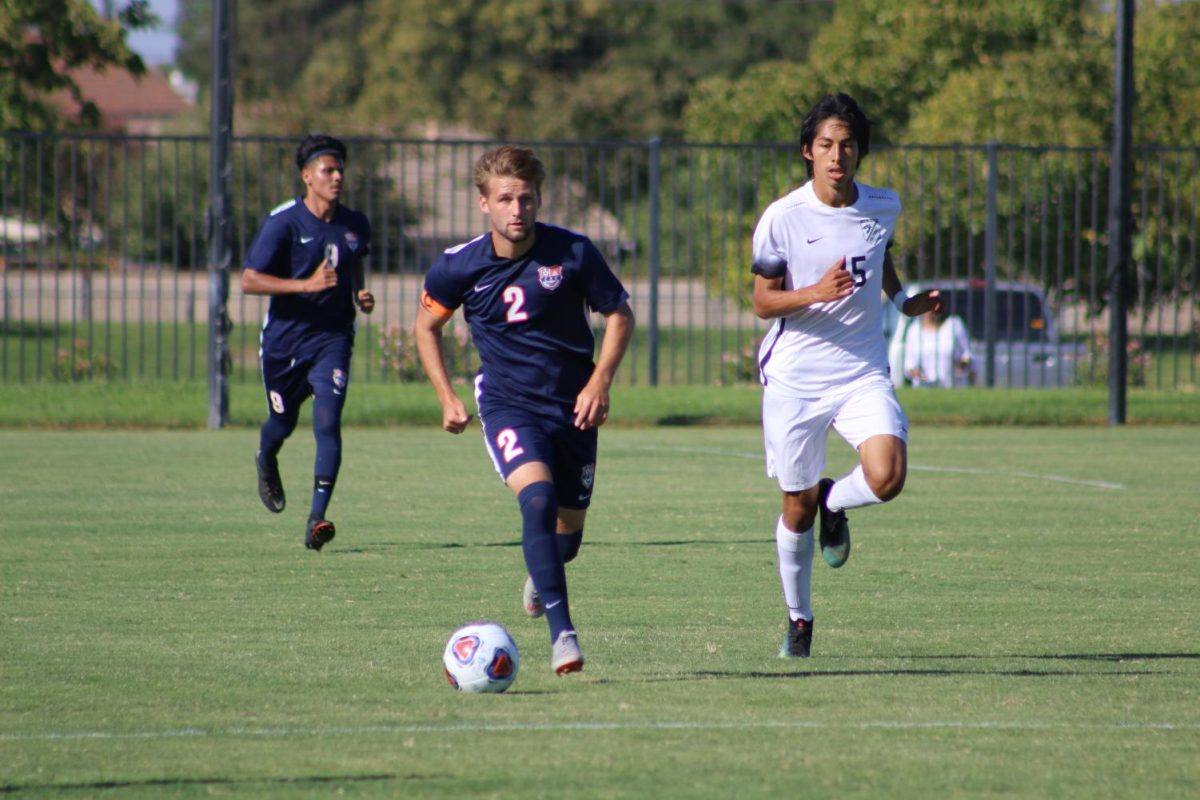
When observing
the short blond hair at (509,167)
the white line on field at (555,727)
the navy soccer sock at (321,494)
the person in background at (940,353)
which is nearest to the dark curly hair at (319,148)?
the navy soccer sock at (321,494)

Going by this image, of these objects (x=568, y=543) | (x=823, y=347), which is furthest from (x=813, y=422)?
(x=568, y=543)

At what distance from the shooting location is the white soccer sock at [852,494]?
7.10m

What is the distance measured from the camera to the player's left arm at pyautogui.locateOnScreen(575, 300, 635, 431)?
678 centimetres

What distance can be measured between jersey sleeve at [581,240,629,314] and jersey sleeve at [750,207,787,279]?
534 mm

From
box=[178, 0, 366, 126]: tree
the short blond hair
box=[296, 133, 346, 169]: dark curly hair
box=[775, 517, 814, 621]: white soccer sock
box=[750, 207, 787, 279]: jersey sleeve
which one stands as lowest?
box=[775, 517, 814, 621]: white soccer sock

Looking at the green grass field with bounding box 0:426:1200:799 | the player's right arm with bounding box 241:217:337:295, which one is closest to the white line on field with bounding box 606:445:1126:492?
the green grass field with bounding box 0:426:1200:799

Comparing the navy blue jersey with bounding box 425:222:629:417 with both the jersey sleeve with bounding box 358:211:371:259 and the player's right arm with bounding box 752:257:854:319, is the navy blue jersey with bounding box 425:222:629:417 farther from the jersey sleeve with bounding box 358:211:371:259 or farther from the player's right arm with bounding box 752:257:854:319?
the jersey sleeve with bounding box 358:211:371:259

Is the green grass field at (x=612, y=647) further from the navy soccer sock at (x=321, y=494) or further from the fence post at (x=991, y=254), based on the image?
the fence post at (x=991, y=254)

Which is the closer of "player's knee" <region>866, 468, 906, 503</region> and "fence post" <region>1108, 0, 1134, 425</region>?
"player's knee" <region>866, 468, 906, 503</region>

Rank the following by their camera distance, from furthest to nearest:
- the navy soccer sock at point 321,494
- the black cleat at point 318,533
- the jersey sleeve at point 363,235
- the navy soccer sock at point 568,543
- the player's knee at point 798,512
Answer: the jersey sleeve at point 363,235
the navy soccer sock at point 321,494
the black cleat at point 318,533
the navy soccer sock at point 568,543
the player's knee at point 798,512

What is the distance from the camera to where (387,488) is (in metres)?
13.2

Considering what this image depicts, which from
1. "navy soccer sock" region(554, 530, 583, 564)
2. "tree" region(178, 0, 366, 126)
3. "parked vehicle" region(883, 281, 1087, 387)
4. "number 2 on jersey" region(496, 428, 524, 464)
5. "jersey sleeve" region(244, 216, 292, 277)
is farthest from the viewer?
"tree" region(178, 0, 366, 126)

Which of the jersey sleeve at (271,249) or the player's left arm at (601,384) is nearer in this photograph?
the player's left arm at (601,384)

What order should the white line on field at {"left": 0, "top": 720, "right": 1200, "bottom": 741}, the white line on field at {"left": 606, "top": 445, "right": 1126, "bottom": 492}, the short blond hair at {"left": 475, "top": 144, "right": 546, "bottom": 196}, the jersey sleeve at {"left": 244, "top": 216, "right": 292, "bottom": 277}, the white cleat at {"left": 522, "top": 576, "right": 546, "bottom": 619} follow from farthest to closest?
the white line on field at {"left": 606, "top": 445, "right": 1126, "bottom": 492}, the jersey sleeve at {"left": 244, "top": 216, "right": 292, "bottom": 277}, the white cleat at {"left": 522, "top": 576, "right": 546, "bottom": 619}, the short blond hair at {"left": 475, "top": 144, "right": 546, "bottom": 196}, the white line on field at {"left": 0, "top": 720, "right": 1200, "bottom": 741}
